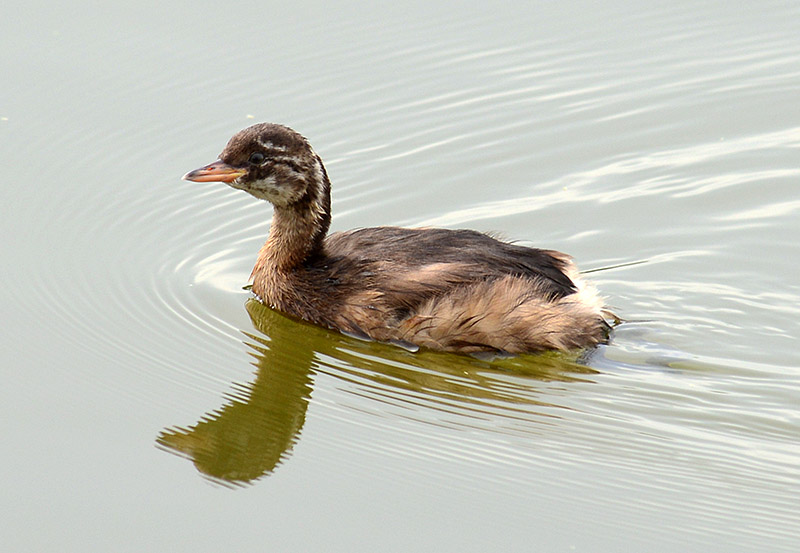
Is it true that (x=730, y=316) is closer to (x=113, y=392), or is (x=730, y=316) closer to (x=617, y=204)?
(x=617, y=204)

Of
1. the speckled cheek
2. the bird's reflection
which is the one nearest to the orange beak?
the speckled cheek

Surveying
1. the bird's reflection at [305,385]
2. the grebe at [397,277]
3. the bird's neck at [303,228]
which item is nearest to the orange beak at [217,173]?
the grebe at [397,277]

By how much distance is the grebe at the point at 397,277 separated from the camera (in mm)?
8188

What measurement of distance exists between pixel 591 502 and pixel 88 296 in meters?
3.86

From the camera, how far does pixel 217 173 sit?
8812 millimetres

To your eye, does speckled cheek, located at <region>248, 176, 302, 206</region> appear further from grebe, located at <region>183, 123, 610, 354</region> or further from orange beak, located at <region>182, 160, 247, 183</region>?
orange beak, located at <region>182, 160, 247, 183</region>

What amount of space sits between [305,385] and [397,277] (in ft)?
3.03

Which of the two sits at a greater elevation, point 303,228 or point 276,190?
point 276,190

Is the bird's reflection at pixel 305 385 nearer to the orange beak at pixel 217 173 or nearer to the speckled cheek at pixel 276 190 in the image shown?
the speckled cheek at pixel 276 190

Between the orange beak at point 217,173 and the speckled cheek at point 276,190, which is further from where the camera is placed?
the speckled cheek at point 276,190

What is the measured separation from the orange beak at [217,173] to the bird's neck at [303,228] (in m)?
0.41

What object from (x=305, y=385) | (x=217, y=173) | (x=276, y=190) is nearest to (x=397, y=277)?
(x=305, y=385)

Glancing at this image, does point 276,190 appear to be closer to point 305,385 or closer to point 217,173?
point 217,173

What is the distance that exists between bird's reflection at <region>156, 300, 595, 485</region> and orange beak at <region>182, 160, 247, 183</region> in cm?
92
